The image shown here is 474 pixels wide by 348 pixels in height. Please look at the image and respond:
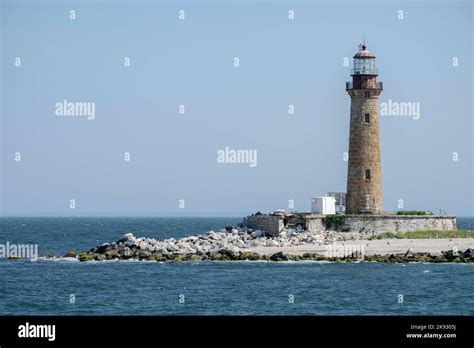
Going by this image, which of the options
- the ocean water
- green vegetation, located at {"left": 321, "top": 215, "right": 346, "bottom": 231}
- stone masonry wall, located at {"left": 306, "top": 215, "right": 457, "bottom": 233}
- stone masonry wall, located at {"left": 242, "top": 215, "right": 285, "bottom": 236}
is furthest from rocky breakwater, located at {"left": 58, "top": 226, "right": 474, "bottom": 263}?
the ocean water

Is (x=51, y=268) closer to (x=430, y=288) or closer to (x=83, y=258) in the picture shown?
(x=83, y=258)

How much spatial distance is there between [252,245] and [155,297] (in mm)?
16087

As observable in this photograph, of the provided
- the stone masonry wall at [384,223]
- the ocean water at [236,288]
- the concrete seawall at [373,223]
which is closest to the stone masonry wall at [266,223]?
the concrete seawall at [373,223]

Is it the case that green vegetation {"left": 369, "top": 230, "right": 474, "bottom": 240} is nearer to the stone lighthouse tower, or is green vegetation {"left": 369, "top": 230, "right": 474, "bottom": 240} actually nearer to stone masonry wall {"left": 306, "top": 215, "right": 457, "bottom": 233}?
stone masonry wall {"left": 306, "top": 215, "right": 457, "bottom": 233}

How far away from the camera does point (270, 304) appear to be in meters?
39.1

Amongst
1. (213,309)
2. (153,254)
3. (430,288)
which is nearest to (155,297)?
(213,309)

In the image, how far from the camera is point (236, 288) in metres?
43.2

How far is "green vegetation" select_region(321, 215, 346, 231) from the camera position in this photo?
189 ft

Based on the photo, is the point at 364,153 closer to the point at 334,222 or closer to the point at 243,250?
the point at 334,222

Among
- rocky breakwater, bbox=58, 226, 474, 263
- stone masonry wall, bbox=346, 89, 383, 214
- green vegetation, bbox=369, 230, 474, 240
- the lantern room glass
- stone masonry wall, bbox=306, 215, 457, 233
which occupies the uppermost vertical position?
the lantern room glass

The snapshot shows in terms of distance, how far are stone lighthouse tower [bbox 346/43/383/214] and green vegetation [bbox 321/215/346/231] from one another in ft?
4.31

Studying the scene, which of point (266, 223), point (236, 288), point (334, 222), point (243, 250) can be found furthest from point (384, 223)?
point (236, 288)
